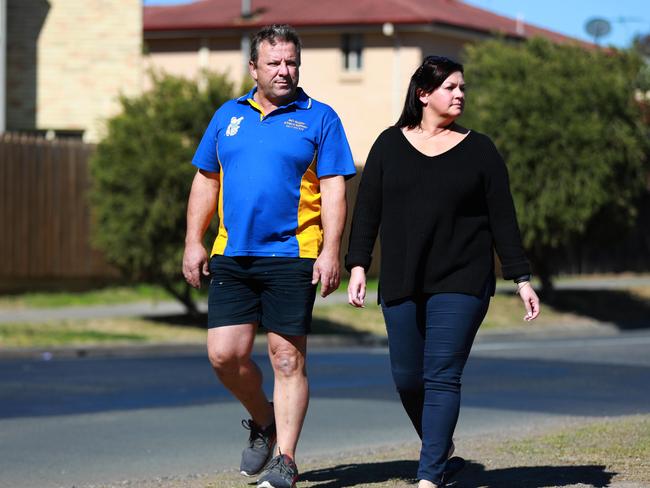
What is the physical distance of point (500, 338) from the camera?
22078 mm

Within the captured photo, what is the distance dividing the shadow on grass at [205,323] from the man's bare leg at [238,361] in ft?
46.3

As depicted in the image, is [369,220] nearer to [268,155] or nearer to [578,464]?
[268,155]

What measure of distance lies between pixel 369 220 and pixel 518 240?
2.12 feet

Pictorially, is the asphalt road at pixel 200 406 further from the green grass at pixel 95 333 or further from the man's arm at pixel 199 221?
the man's arm at pixel 199 221

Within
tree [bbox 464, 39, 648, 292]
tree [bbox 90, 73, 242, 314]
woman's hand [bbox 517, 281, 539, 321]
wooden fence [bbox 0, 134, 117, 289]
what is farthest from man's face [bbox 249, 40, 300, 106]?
tree [bbox 464, 39, 648, 292]

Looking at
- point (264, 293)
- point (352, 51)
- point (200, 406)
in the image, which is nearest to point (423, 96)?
point (264, 293)

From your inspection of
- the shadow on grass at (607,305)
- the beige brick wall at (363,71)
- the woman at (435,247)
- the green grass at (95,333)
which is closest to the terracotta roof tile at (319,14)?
the beige brick wall at (363,71)

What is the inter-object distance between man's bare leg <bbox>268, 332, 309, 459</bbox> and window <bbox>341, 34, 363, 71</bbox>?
33.7 meters

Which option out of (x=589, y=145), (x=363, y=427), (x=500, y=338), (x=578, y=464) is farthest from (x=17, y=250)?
(x=578, y=464)

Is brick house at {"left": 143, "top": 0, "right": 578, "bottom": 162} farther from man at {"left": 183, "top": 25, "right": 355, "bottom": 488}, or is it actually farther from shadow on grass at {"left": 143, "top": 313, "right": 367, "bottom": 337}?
man at {"left": 183, "top": 25, "right": 355, "bottom": 488}

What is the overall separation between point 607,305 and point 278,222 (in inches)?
876

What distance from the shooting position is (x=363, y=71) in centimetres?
3941

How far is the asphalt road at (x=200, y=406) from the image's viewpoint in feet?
27.2

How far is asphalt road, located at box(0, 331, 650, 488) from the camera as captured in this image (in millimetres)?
8281
